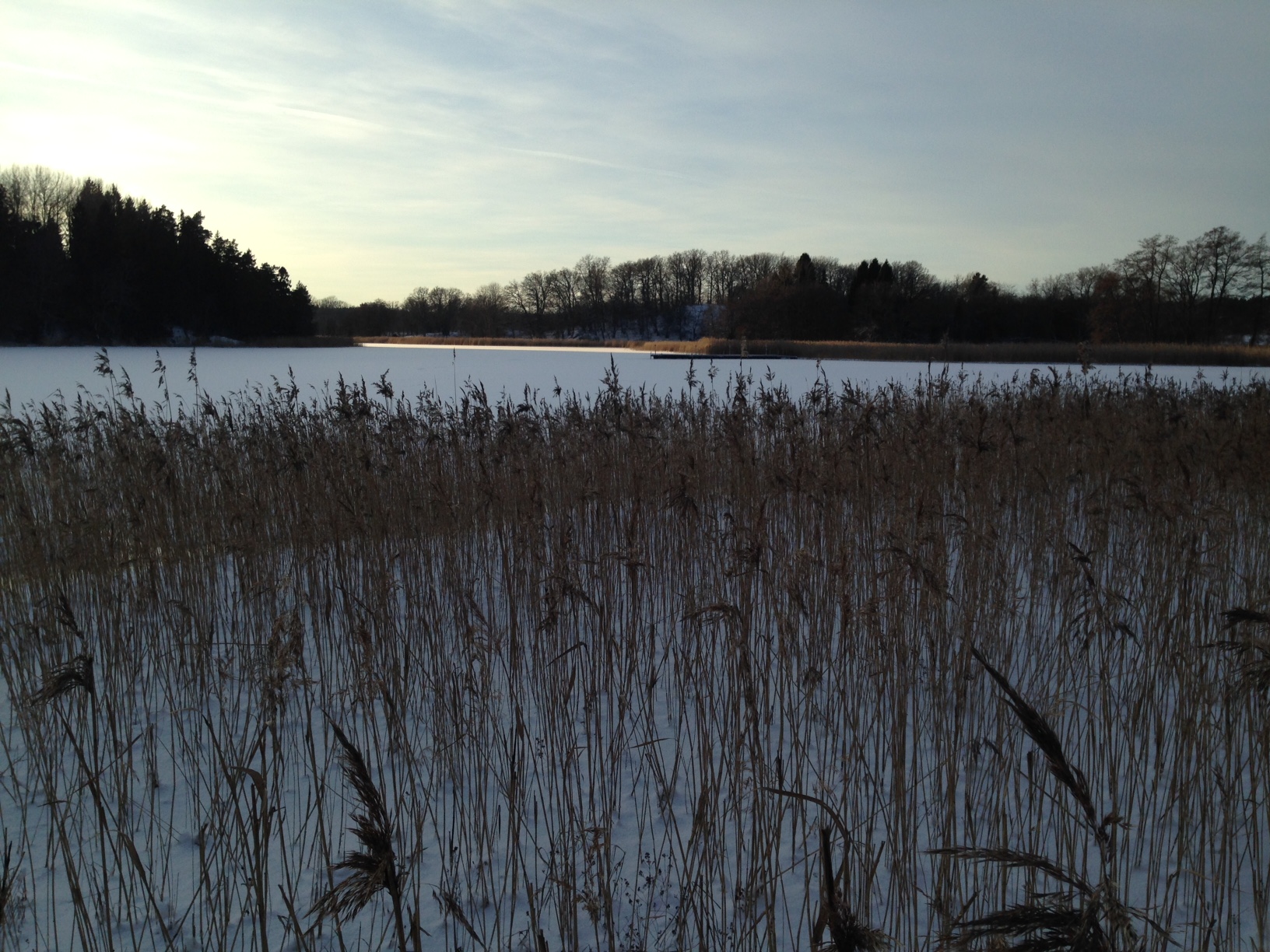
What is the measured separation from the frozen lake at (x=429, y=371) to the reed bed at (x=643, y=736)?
921 centimetres

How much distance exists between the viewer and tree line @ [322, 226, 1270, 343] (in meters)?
36.8

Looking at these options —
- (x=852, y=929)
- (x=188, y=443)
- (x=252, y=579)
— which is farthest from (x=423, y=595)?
(x=852, y=929)

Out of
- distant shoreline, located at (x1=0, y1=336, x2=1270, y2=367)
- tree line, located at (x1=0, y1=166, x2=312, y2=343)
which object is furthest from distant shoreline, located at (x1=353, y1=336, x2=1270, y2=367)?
tree line, located at (x1=0, y1=166, x2=312, y2=343)

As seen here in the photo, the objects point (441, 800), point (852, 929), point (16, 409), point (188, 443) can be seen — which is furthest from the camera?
point (16, 409)

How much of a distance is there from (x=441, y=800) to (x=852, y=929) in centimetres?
194

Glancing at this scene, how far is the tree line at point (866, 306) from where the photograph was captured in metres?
36.8

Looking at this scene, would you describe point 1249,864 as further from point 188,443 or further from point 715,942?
point 188,443

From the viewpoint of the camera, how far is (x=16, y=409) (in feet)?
42.2

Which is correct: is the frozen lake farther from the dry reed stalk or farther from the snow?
the dry reed stalk

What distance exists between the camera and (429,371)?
78.6 ft

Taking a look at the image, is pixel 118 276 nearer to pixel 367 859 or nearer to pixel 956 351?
pixel 956 351

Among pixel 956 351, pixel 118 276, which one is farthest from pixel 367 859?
pixel 118 276

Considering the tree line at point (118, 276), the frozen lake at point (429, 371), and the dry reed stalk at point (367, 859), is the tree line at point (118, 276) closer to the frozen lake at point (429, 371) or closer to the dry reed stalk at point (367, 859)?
the frozen lake at point (429, 371)

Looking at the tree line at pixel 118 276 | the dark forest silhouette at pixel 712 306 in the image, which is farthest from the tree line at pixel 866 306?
the tree line at pixel 118 276
